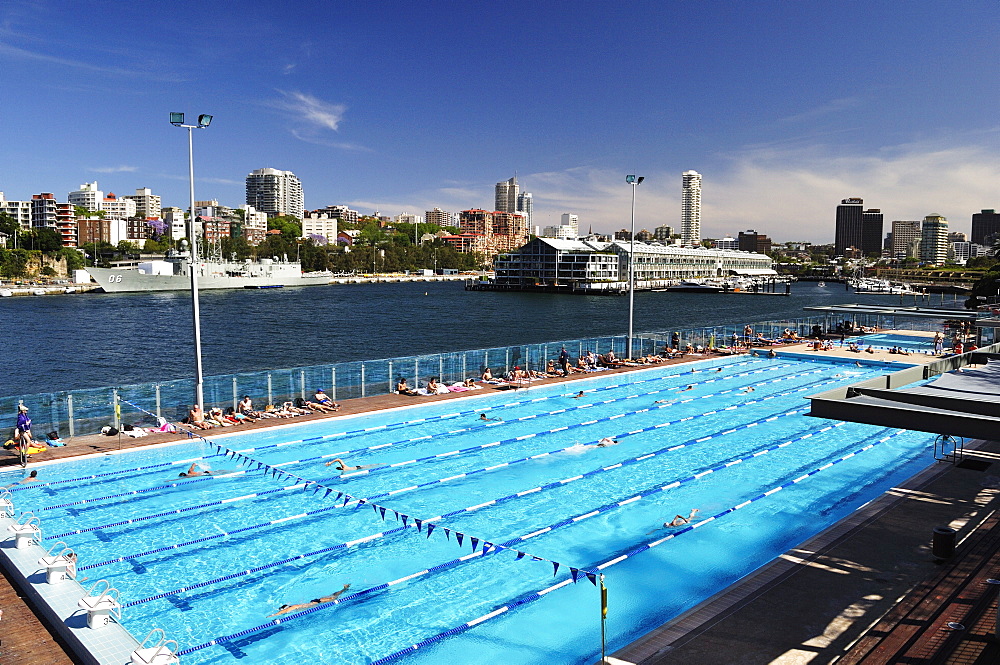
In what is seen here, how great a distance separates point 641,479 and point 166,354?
53.0 m

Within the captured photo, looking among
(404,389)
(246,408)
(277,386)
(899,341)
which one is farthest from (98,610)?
(899,341)

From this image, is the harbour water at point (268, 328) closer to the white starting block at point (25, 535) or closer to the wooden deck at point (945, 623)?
the white starting block at point (25, 535)

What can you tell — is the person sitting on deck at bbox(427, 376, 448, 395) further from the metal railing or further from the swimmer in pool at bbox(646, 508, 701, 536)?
the swimmer in pool at bbox(646, 508, 701, 536)

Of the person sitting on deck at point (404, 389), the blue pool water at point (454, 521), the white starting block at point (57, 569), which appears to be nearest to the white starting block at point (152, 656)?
the blue pool water at point (454, 521)

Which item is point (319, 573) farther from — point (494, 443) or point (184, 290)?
point (184, 290)

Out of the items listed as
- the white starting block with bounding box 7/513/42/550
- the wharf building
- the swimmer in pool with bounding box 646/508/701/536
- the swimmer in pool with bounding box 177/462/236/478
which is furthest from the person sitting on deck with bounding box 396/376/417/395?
the wharf building

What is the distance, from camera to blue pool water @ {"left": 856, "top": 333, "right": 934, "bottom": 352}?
149 ft

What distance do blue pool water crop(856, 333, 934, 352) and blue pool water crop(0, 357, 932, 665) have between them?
82.1 feet

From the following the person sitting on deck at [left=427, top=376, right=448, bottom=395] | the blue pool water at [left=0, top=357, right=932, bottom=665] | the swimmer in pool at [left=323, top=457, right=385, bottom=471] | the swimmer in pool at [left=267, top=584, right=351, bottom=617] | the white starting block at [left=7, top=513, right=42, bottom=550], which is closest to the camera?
the blue pool water at [left=0, top=357, right=932, bottom=665]

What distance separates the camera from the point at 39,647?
8.85 m

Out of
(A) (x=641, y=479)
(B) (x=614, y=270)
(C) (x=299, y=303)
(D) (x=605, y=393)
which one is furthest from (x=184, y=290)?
(A) (x=641, y=479)

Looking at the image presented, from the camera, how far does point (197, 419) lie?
21891mm

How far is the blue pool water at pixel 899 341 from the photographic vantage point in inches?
1788

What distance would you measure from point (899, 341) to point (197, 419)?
4574 centimetres
